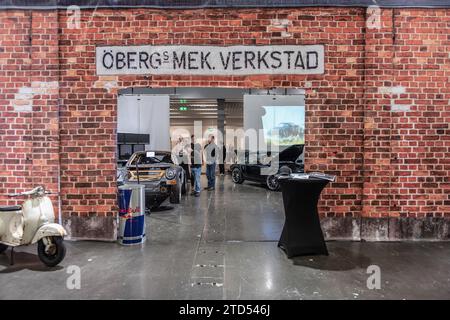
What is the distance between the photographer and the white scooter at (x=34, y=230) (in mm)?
3893

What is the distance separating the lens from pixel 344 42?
486cm

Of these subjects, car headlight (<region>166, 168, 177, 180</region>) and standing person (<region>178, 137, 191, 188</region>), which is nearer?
car headlight (<region>166, 168, 177, 180</region>)

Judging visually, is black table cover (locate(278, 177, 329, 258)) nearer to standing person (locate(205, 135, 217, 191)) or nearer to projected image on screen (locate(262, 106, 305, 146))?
standing person (locate(205, 135, 217, 191))

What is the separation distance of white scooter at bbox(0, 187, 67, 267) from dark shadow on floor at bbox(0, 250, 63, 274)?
75mm

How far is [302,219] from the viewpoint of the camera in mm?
4199

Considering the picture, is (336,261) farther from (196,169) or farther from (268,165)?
(268,165)

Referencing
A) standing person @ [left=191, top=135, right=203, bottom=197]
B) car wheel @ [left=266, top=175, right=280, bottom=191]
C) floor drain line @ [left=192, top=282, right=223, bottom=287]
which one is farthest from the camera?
car wheel @ [left=266, top=175, right=280, bottom=191]

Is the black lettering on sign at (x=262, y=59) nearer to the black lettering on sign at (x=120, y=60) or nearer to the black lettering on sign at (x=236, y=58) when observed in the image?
the black lettering on sign at (x=236, y=58)

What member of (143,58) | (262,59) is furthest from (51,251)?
(262,59)

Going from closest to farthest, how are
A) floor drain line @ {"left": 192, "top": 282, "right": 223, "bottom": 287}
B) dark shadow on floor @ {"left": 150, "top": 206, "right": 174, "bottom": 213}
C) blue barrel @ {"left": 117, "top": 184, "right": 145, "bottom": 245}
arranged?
floor drain line @ {"left": 192, "top": 282, "right": 223, "bottom": 287}, blue barrel @ {"left": 117, "top": 184, "right": 145, "bottom": 245}, dark shadow on floor @ {"left": 150, "top": 206, "right": 174, "bottom": 213}

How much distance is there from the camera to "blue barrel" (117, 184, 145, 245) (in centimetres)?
471

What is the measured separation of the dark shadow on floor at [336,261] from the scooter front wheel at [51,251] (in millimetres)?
3021

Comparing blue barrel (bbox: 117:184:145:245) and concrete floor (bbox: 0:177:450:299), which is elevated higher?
blue barrel (bbox: 117:184:145:245)

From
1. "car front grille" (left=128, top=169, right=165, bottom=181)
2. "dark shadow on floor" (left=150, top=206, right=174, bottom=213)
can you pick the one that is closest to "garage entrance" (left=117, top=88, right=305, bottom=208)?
"car front grille" (left=128, top=169, right=165, bottom=181)
